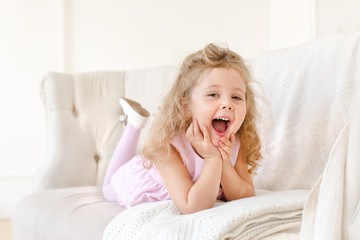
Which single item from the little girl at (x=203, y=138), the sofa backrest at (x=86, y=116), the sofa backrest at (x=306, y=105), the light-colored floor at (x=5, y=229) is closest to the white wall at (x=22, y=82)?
the light-colored floor at (x=5, y=229)

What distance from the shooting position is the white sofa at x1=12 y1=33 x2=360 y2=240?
2.60 feet

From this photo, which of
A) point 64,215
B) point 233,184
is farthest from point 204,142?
point 64,215

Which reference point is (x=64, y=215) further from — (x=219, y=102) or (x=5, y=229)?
(x=5, y=229)

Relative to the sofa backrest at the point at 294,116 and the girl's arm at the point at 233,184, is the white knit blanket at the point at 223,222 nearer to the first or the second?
the girl's arm at the point at 233,184

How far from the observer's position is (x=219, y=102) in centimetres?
114

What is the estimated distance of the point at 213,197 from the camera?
1103mm

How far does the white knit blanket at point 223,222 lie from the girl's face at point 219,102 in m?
0.21

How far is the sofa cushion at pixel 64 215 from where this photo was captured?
126 cm

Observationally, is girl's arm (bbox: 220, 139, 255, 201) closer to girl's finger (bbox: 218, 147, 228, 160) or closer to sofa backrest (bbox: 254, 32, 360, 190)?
girl's finger (bbox: 218, 147, 228, 160)

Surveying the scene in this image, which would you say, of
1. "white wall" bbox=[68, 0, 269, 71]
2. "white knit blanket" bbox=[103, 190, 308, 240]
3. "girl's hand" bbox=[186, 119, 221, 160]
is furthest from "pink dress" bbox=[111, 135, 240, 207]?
"white wall" bbox=[68, 0, 269, 71]

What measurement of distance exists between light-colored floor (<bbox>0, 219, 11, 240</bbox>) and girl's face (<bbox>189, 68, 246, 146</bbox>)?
1797 mm

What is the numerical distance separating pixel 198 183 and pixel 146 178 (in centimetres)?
36

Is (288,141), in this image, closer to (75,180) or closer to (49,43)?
(75,180)

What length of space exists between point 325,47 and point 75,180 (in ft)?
3.77
